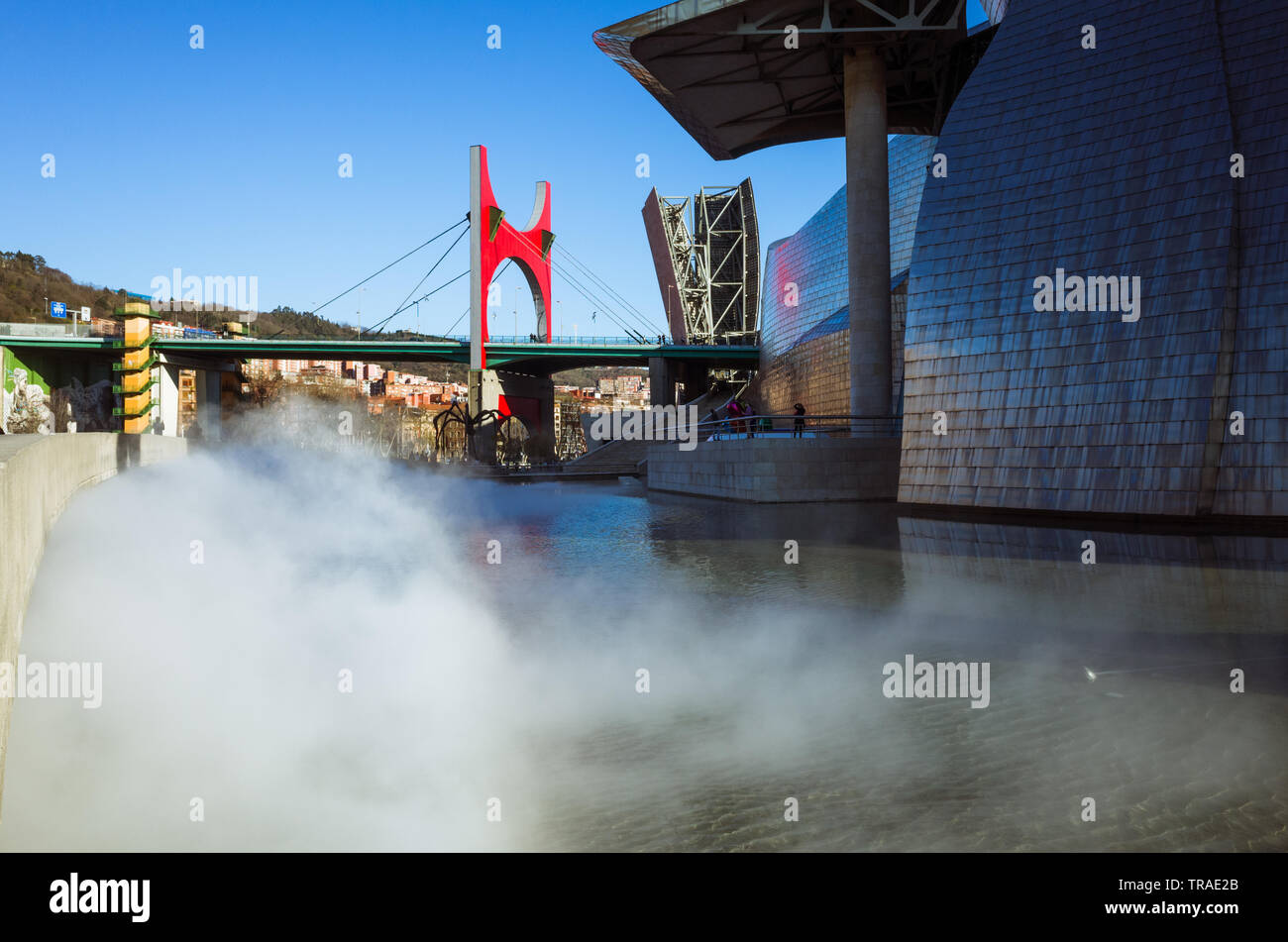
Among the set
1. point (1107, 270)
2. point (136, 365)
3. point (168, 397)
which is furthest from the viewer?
point (168, 397)

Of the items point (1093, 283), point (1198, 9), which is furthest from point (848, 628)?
point (1198, 9)

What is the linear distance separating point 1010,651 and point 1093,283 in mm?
12344

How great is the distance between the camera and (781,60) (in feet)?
81.0

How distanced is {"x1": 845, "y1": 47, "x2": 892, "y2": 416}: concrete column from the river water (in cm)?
1407

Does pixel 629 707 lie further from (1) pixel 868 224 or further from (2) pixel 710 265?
(2) pixel 710 265

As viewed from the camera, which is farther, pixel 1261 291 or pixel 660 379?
pixel 660 379

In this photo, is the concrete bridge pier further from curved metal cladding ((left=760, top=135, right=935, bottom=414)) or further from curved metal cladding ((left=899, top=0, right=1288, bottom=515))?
curved metal cladding ((left=899, top=0, right=1288, bottom=515))

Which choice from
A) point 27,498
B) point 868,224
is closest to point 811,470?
point 868,224

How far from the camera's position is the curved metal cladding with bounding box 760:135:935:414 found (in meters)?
31.5

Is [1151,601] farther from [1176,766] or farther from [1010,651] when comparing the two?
[1176,766]

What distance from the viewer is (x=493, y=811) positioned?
3352 mm

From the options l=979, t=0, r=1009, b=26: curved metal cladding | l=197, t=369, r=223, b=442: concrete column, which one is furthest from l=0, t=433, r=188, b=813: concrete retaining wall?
l=197, t=369, r=223, b=442: concrete column

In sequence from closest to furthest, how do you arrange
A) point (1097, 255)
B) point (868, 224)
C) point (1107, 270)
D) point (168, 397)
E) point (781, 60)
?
point (1107, 270), point (1097, 255), point (868, 224), point (781, 60), point (168, 397)

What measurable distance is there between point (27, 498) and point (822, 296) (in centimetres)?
3787
